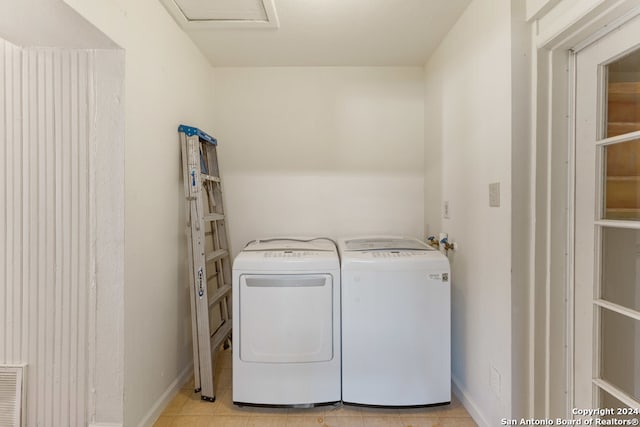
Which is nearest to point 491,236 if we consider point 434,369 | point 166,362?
point 434,369

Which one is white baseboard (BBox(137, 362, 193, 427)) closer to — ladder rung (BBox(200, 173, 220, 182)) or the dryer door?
the dryer door

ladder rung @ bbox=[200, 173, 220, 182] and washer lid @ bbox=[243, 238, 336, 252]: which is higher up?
ladder rung @ bbox=[200, 173, 220, 182]

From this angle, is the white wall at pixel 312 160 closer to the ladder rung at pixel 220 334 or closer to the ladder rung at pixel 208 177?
the ladder rung at pixel 208 177

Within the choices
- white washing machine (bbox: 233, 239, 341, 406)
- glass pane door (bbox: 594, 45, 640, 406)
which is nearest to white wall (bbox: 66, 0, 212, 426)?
white washing machine (bbox: 233, 239, 341, 406)

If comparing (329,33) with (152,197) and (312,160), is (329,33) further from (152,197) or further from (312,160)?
(152,197)

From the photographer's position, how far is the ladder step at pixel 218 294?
1.96m

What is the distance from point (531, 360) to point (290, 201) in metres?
1.82

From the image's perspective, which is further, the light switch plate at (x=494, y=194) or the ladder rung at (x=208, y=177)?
the ladder rung at (x=208, y=177)

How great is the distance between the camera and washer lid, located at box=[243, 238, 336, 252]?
188 centimetres

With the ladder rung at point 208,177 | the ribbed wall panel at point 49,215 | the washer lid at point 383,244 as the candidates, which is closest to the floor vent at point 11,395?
the ribbed wall panel at point 49,215

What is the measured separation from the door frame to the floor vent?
2.37 meters

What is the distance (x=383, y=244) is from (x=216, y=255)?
114 cm

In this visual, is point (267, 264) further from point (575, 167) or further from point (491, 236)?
point (575, 167)

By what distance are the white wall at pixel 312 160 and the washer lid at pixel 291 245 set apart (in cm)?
31
